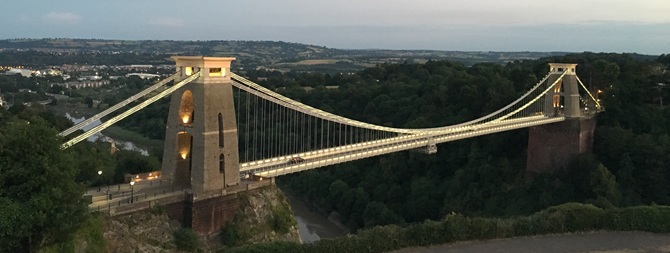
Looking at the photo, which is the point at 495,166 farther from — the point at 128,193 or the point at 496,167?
the point at 128,193

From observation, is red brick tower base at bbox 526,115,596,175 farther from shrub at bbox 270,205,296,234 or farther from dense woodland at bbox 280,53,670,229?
shrub at bbox 270,205,296,234

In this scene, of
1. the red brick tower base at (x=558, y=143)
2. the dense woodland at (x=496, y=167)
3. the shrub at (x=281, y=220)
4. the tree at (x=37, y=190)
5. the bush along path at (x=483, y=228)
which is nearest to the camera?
the tree at (x=37, y=190)

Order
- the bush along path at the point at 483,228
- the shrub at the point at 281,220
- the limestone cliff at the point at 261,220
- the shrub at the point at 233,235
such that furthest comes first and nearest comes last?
1. the shrub at the point at 281,220
2. the limestone cliff at the point at 261,220
3. the shrub at the point at 233,235
4. the bush along path at the point at 483,228

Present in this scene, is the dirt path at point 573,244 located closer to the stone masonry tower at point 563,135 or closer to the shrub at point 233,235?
the shrub at point 233,235

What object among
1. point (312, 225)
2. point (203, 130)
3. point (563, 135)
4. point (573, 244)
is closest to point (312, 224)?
point (312, 225)

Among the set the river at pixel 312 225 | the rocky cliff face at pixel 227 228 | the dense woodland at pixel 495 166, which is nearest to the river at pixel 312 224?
the river at pixel 312 225

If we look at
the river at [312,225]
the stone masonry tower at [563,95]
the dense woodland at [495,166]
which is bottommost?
the river at [312,225]
